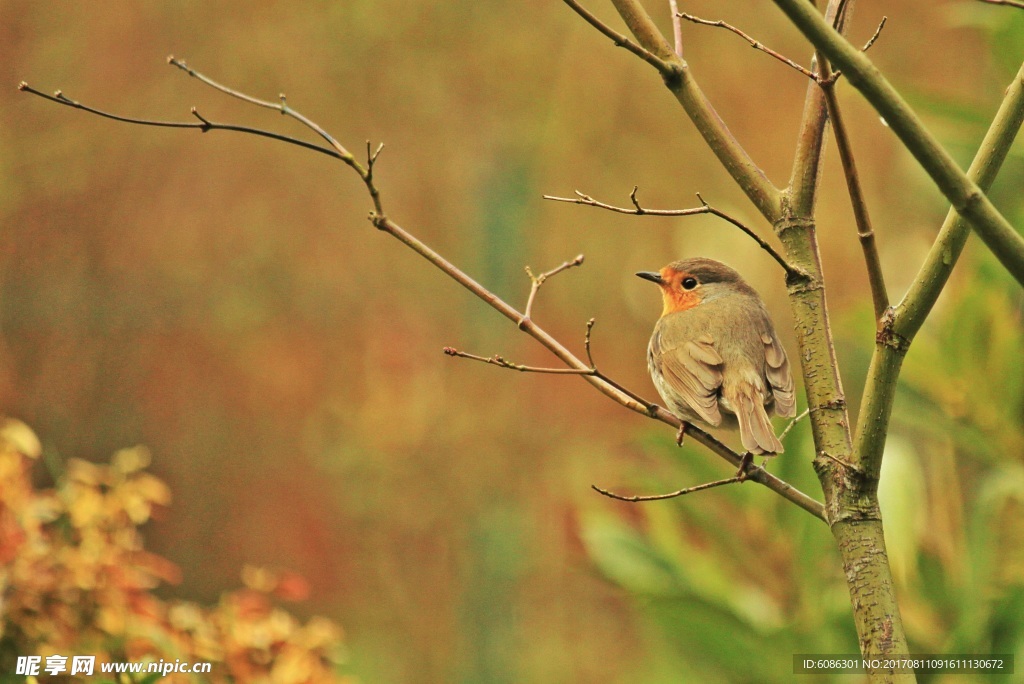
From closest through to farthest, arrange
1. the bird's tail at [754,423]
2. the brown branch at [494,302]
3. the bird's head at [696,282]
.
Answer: the brown branch at [494,302] < the bird's tail at [754,423] < the bird's head at [696,282]

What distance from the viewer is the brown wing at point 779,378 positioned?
2.49 meters

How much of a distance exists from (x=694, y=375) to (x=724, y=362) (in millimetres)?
95

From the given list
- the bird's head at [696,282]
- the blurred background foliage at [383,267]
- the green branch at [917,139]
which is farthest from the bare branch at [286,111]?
the blurred background foliage at [383,267]

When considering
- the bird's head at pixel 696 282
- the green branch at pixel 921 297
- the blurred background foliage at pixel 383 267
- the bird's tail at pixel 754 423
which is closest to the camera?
the green branch at pixel 921 297

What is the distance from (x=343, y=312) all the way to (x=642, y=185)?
2.61 meters

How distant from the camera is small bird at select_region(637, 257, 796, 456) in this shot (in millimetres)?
2492

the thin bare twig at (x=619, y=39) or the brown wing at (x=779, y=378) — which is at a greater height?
the brown wing at (x=779, y=378)

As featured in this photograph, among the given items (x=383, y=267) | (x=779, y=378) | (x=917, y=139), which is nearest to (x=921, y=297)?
(x=917, y=139)

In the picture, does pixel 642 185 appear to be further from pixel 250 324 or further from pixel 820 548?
pixel 820 548

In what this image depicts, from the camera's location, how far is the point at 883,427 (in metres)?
1.33

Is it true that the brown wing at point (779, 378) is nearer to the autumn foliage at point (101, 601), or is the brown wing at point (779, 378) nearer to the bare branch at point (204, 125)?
the autumn foliage at point (101, 601)

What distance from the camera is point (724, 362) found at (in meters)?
2.60

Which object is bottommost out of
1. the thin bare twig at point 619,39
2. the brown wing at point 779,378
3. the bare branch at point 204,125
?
the bare branch at point 204,125

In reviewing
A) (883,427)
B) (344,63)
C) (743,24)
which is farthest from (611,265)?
(883,427)
